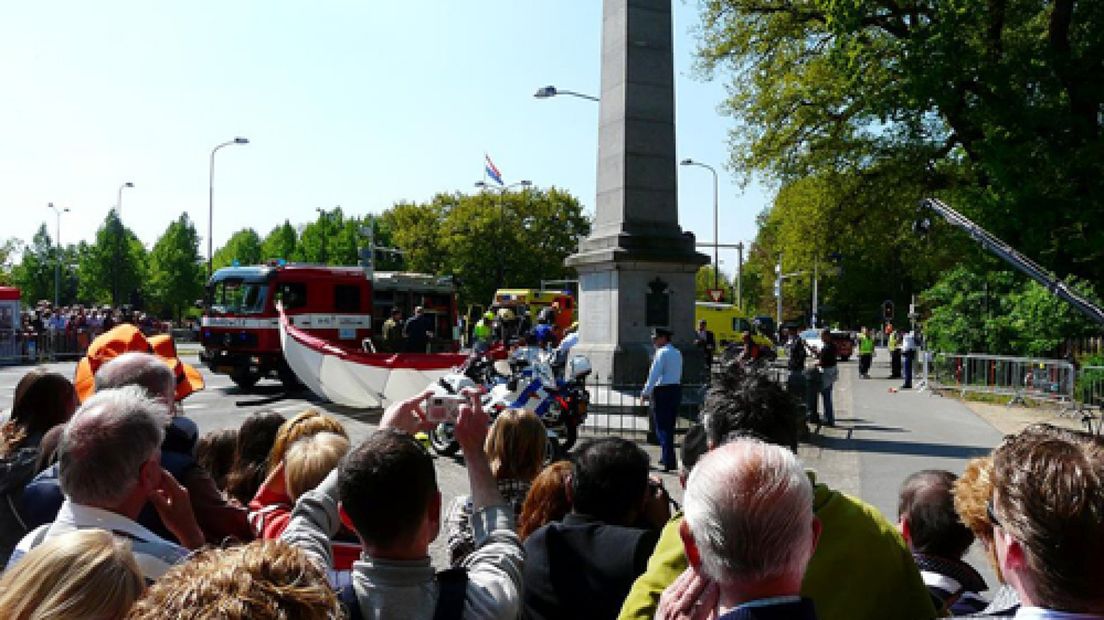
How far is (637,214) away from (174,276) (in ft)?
205

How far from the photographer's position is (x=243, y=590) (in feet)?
5.00

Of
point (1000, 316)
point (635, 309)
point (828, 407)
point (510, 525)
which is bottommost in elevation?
point (828, 407)

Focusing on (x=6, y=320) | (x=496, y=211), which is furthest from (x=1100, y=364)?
(x=496, y=211)

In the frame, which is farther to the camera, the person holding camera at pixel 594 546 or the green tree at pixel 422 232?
the green tree at pixel 422 232

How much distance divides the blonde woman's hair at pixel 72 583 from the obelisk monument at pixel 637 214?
1239 centimetres

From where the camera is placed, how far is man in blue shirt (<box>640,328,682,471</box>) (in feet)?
33.7

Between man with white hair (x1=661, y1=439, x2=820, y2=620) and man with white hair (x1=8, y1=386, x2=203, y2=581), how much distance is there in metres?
1.61

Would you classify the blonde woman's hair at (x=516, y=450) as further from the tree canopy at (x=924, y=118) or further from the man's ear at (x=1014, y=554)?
the tree canopy at (x=924, y=118)

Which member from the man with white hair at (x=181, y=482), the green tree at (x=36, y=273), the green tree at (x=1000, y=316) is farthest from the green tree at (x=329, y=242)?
the man with white hair at (x=181, y=482)

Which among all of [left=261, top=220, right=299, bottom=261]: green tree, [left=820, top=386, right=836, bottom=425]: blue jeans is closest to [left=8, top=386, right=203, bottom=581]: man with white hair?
[left=820, top=386, right=836, bottom=425]: blue jeans

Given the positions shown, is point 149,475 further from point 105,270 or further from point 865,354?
point 105,270

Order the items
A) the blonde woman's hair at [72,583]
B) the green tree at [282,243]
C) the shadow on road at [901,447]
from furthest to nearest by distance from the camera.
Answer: the green tree at [282,243], the shadow on road at [901,447], the blonde woman's hair at [72,583]

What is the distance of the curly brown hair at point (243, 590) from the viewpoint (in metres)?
1.50

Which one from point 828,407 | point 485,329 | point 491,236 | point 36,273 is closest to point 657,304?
point 828,407
